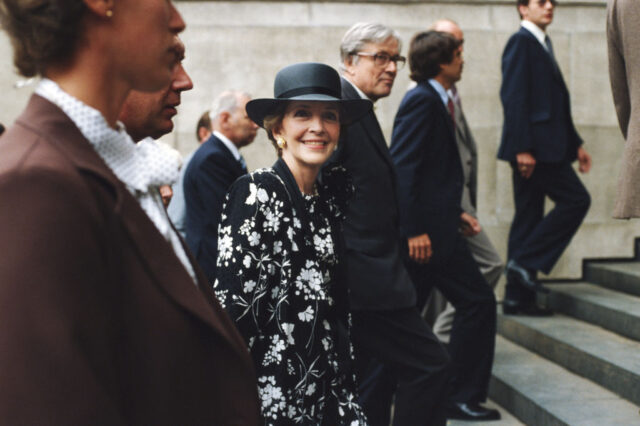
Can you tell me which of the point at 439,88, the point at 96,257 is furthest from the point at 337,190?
the point at 439,88

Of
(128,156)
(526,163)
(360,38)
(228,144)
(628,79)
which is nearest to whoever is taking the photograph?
(128,156)

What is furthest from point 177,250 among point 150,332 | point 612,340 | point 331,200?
point 612,340

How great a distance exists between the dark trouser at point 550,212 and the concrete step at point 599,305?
394mm

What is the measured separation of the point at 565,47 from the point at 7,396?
7390mm

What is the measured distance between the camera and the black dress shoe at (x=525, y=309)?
655 cm

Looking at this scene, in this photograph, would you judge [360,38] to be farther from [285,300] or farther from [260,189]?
[285,300]

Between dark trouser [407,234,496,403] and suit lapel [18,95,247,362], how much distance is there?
357cm

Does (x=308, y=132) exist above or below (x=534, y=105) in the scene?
below

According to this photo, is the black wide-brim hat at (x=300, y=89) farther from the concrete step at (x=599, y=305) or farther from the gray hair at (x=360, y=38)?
the concrete step at (x=599, y=305)

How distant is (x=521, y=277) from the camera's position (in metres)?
6.38

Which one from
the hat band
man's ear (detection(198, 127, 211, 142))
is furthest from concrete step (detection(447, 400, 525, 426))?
man's ear (detection(198, 127, 211, 142))

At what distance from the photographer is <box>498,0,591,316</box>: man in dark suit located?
6281mm

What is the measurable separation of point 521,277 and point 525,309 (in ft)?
1.14

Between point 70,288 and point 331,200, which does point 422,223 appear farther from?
point 70,288
